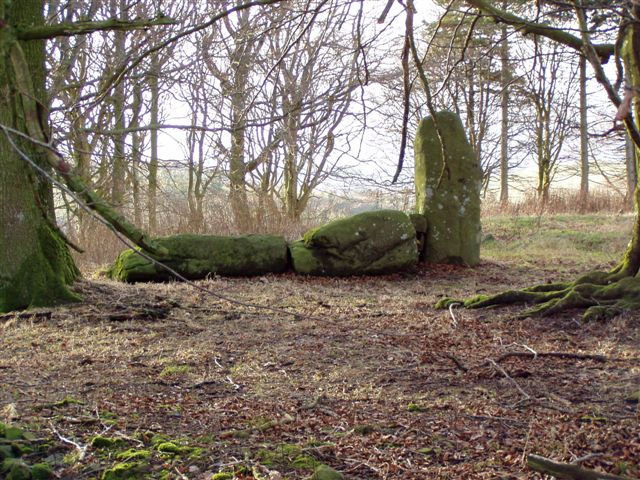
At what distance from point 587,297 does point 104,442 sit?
461 centimetres

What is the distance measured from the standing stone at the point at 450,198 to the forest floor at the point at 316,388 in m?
3.59

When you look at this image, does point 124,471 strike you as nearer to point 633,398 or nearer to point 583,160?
point 633,398

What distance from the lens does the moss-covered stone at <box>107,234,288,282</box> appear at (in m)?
9.28

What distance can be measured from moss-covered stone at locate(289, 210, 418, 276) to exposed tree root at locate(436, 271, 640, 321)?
3.42 metres

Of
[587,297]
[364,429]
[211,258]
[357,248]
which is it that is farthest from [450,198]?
[364,429]

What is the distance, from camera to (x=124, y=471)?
266 cm

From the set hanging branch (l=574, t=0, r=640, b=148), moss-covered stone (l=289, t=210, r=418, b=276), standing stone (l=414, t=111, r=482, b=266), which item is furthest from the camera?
standing stone (l=414, t=111, r=482, b=266)

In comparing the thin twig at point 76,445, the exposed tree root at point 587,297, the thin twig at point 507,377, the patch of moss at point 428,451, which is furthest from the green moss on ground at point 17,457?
the exposed tree root at point 587,297

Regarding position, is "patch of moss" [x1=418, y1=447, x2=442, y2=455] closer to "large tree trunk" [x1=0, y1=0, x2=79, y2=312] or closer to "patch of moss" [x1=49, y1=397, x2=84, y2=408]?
"patch of moss" [x1=49, y1=397, x2=84, y2=408]

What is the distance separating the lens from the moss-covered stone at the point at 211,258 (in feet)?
30.5

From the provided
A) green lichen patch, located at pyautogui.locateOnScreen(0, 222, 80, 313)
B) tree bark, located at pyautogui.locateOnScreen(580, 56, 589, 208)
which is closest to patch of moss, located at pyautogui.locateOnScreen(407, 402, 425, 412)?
green lichen patch, located at pyautogui.locateOnScreen(0, 222, 80, 313)

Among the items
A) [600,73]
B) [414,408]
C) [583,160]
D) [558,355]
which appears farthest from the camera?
[583,160]

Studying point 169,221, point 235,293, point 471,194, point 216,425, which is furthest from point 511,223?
point 216,425

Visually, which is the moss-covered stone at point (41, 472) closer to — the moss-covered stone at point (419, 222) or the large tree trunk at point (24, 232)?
the large tree trunk at point (24, 232)
